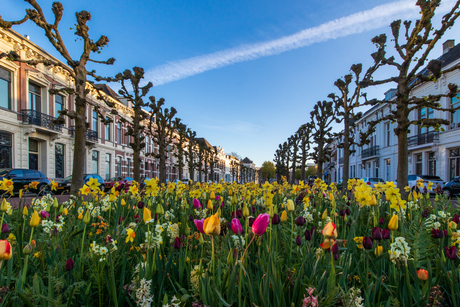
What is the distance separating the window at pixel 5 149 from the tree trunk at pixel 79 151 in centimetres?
1053

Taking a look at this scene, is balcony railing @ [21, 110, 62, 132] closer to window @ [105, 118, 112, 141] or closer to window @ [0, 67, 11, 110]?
window @ [0, 67, 11, 110]

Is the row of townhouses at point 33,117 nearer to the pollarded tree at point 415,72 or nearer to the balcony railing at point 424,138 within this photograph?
the pollarded tree at point 415,72

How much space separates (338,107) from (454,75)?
35.3ft

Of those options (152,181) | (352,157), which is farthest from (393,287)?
(352,157)

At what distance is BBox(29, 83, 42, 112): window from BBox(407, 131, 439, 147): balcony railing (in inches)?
1235

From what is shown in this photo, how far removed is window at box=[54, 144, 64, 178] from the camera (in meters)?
20.8

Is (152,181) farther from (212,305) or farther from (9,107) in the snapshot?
(9,107)

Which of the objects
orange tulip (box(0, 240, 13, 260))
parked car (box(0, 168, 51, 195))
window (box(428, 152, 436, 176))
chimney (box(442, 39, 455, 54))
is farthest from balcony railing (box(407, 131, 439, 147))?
orange tulip (box(0, 240, 13, 260))

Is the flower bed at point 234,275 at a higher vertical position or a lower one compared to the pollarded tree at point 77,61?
lower

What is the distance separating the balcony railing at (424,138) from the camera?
892 inches

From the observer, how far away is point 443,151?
22.1 metres

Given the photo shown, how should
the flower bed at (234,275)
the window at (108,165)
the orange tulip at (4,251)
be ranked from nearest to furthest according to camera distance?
the orange tulip at (4,251) < the flower bed at (234,275) < the window at (108,165)

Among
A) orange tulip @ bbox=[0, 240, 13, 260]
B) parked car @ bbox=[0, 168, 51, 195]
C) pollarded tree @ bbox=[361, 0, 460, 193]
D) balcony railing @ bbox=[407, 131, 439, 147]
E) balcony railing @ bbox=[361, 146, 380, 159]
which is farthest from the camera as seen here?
balcony railing @ bbox=[361, 146, 380, 159]

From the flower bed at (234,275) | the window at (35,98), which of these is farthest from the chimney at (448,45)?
the window at (35,98)
